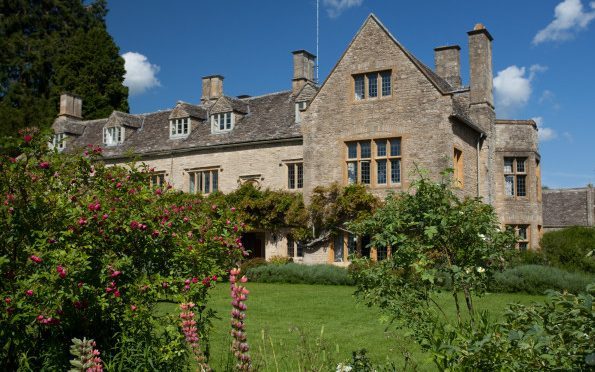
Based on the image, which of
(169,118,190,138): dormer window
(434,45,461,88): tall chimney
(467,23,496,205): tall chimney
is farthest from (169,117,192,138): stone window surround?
(467,23,496,205): tall chimney

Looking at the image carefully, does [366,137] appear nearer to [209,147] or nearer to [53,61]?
[209,147]

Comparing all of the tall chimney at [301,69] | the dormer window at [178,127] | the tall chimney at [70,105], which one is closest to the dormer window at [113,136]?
the dormer window at [178,127]

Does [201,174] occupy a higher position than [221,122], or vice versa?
[221,122]

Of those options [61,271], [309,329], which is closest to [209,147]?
[309,329]

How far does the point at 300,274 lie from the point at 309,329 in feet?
40.6

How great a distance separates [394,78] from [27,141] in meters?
19.5

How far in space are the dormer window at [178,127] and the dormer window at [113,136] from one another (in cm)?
402

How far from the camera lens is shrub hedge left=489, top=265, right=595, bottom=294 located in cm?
1852

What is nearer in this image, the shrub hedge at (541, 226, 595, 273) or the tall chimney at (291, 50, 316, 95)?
the shrub hedge at (541, 226, 595, 273)

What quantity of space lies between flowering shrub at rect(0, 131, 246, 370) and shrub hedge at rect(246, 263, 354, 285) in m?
15.1

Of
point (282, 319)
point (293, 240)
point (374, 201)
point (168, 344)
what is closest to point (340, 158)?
point (374, 201)

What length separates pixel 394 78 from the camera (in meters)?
24.3

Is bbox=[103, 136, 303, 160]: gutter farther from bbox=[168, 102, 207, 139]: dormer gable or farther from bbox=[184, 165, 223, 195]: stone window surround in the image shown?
bbox=[168, 102, 207, 139]: dormer gable

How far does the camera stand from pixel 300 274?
23.1 meters
